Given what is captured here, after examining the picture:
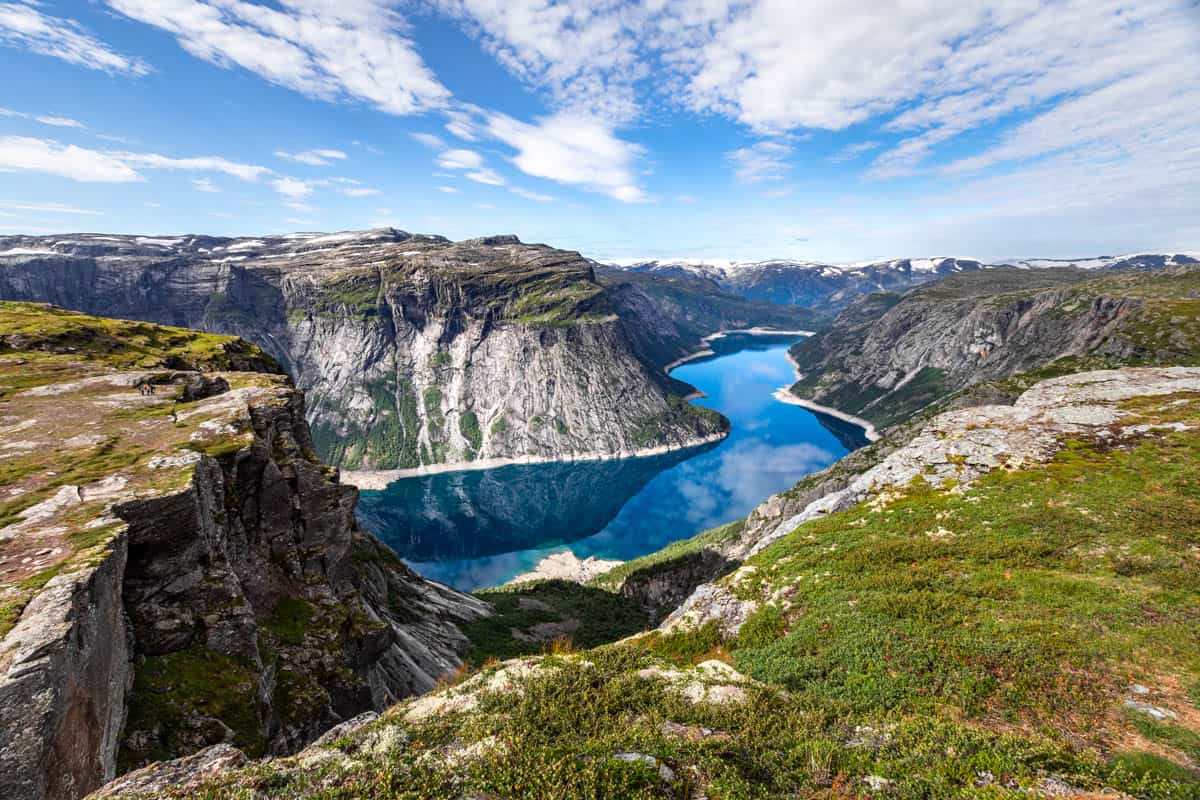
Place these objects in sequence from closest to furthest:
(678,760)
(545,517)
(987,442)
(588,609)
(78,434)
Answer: (678,760), (78,434), (987,442), (588,609), (545,517)

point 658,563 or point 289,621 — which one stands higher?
point 289,621

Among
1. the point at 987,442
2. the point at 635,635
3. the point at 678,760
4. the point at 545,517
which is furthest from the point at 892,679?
the point at 545,517

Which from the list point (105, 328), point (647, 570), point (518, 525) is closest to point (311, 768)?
point (647, 570)

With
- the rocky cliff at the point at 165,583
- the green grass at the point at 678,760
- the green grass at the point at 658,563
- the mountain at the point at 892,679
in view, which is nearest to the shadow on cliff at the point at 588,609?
the green grass at the point at 658,563

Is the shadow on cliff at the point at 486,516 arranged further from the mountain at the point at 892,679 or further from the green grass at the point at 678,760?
the green grass at the point at 678,760

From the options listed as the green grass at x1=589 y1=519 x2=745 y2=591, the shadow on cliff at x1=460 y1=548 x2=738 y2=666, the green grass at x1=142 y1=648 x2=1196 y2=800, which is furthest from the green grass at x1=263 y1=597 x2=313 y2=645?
the green grass at x1=589 y1=519 x2=745 y2=591

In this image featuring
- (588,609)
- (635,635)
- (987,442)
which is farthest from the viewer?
(588,609)

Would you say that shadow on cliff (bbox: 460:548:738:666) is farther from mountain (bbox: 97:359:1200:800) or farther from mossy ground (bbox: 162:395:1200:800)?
mossy ground (bbox: 162:395:1200:800)

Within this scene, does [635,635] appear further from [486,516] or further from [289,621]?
[486,516]
